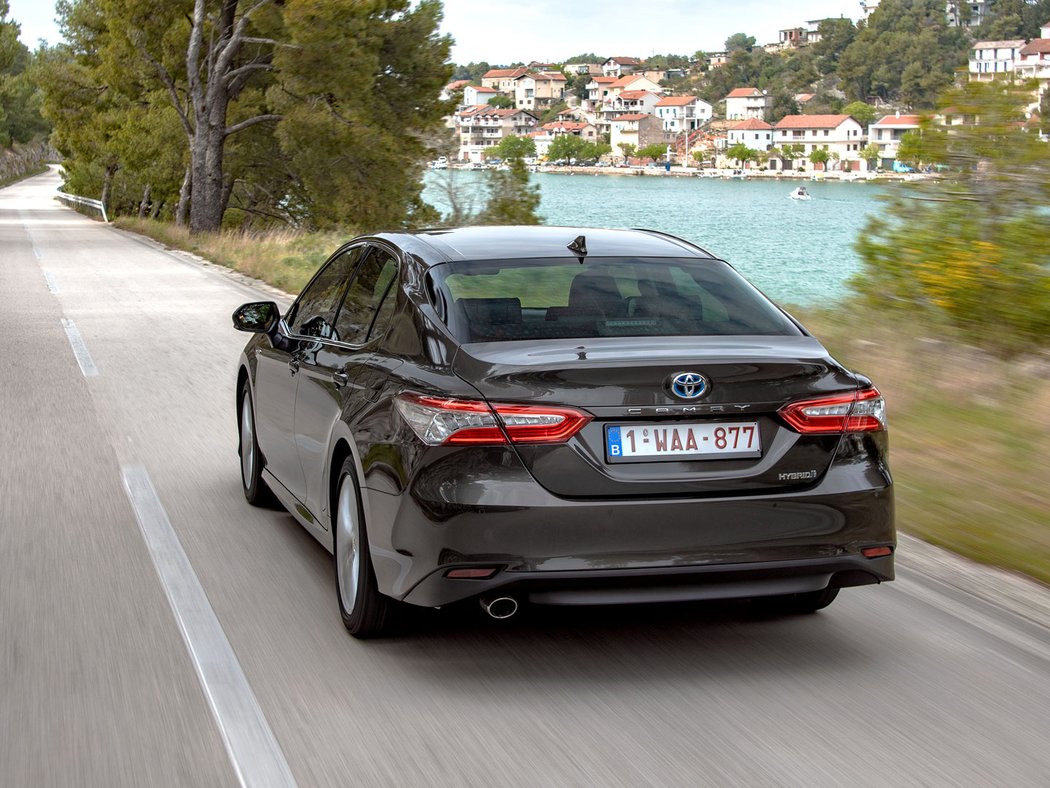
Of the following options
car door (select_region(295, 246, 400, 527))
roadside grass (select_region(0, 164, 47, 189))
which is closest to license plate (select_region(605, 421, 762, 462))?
car door (select_region(295, 246, 400, 527))

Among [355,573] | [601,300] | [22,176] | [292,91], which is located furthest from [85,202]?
[22,176]

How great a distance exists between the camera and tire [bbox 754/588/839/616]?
18.4 feet

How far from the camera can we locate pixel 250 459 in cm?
777

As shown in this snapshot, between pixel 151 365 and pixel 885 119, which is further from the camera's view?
pixel 885 119

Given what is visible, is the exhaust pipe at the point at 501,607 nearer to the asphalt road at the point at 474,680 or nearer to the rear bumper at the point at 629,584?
the rear bumper at the point at 629,584

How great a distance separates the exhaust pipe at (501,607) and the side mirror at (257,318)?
2.73 metres

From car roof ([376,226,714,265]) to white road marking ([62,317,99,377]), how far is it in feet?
26.3

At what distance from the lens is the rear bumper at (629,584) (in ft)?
15.1

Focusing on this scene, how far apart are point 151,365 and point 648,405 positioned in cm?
1026

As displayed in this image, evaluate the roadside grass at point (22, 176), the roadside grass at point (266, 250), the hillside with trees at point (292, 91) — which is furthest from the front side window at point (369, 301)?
the roadside grass at point (22, 176)

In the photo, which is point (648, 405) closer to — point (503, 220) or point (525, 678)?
point (525, 678)

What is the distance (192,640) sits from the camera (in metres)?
5.24

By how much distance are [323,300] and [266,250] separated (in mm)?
22873

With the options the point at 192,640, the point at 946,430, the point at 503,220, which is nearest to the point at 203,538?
the point at 192,640
